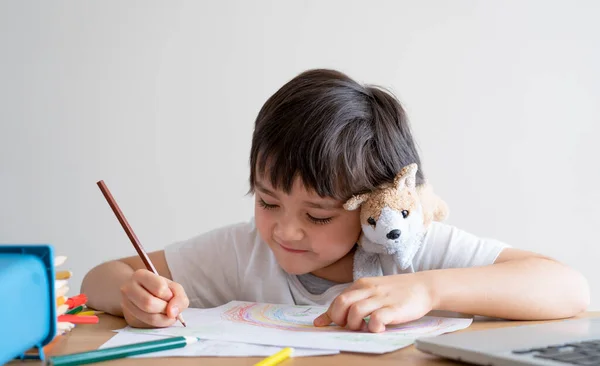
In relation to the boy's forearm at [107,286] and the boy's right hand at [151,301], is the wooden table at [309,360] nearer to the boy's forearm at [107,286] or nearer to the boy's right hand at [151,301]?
the boy's right hand at [151,301]

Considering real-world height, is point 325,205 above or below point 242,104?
below

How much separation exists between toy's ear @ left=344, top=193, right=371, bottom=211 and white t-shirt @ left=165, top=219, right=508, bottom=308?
0.17 metres

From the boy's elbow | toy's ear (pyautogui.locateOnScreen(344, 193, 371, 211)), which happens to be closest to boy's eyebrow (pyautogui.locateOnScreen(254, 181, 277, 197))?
toy's ear (pyautogui.locateOnScreen(344, 193, 371, 211))

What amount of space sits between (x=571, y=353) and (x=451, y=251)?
1.68 feet

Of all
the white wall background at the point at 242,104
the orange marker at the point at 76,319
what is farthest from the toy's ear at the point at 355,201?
the white wall background at the point at 242,104

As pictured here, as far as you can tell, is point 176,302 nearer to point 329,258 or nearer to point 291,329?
point 291,329

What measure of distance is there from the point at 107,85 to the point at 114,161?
0.72ft

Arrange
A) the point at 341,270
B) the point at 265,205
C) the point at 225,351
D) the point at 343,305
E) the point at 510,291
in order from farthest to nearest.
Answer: the point at 341,270, the point at 265,205, the point at 510,291, the point at 343,305, the point at 225,351

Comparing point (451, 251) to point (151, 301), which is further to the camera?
point (451, 251)

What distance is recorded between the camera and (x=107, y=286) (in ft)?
3.38

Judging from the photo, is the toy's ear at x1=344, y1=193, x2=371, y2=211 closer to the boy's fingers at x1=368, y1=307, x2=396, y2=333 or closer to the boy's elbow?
the boy's fingers at x1=368, y1=307, x2=396, y2=333

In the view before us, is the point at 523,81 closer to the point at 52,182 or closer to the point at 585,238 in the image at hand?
the point at 585,238

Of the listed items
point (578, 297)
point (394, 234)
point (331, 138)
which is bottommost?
point (578, 297)

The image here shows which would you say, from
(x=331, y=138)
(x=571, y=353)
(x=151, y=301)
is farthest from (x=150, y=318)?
(x=571, y=353)
